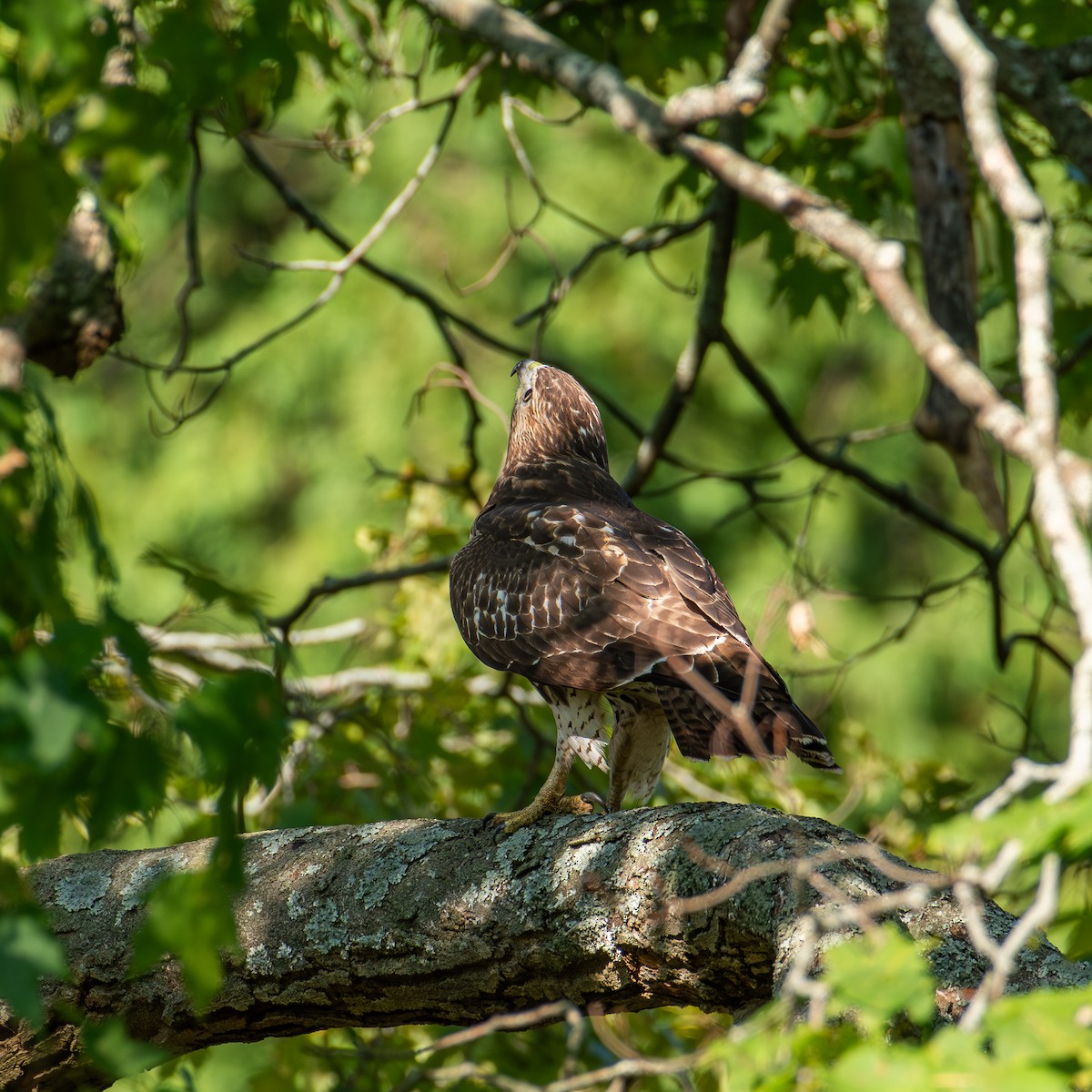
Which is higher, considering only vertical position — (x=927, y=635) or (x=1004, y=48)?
(x=1004, y=48)

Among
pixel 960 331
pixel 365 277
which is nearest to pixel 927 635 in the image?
pixel 365 277

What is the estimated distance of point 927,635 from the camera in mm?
15320

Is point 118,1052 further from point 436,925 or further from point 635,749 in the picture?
point 635,749

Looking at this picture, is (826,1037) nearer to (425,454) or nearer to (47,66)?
(47,66)

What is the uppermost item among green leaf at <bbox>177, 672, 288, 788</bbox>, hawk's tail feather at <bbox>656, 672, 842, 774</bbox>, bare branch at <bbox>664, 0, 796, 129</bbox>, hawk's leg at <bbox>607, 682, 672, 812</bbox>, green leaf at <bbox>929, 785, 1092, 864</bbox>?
bare branch at <bbox>664, 0, 796, 129</bbox>

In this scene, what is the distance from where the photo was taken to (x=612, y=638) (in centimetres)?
370

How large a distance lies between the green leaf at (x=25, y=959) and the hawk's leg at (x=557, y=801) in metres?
1.79

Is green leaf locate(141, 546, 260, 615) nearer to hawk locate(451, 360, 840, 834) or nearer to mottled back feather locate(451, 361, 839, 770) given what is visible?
hawk locate(451, 360, 840, 834)

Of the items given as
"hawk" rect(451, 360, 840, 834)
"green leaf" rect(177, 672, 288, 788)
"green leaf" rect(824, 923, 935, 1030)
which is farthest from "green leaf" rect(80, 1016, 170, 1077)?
"hawk" rect(451, 360, 840, 834)

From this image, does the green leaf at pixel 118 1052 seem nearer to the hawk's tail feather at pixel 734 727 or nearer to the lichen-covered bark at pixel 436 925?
the lichen-covered bark at pixel 436 925

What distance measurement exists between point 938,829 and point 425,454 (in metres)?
14.3

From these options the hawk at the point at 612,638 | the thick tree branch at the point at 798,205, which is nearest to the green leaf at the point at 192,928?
the thick tree branch at the point at 798,205

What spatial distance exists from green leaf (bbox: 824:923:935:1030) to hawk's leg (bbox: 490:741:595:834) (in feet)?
6.44

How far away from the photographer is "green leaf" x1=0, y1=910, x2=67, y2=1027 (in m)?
1.56
